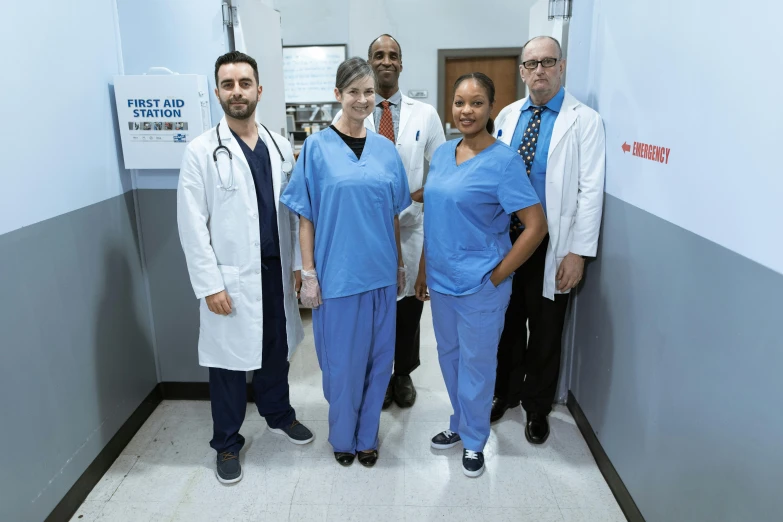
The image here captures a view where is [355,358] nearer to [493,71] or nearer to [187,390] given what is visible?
[187,390]

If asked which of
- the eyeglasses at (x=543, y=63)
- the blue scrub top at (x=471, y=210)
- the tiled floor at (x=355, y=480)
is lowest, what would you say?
the tiled floor at (x=355, y=480)

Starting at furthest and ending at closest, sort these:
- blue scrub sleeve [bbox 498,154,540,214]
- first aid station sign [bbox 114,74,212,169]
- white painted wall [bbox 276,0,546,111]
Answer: white painted wall [bbox 276,0,546,111] < first aid station sign [bbox 114,74,212,169] < blue scrub sleeve [bbox 498,154,540,214]

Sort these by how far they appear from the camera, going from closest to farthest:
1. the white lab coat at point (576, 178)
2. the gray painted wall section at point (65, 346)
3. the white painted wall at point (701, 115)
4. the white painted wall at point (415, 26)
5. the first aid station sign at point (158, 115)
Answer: the white painted wall at point (701, 115) < the gray painted wall section at point (65, 346) < the white lab coat at point (576, 178) < the first aid station sign at point (158, 115) < the white painted wall at point (415, 26)

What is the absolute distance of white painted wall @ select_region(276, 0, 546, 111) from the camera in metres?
4.53

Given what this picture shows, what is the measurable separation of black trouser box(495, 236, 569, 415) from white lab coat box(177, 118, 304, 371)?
2.65 feet

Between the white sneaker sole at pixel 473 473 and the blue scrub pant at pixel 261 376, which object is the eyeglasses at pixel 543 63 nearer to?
the blue scrub pant at pixel 261 376

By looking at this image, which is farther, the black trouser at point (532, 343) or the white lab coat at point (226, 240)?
the black trouser at point (532, 343)

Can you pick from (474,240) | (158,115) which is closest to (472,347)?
(474,240)

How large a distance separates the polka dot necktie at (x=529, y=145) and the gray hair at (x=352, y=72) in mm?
584

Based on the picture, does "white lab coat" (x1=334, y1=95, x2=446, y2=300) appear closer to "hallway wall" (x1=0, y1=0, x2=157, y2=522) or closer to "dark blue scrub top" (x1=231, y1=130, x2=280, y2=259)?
"dark blue scrub top" (x1=231, y1=130, x2=280, y2=259)

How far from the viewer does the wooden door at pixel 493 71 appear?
4707mm

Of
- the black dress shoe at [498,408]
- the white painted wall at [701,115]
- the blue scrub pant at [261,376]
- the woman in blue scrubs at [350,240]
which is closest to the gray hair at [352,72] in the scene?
the woman in blue scrubs at [350,240]

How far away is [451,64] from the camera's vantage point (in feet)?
15.5

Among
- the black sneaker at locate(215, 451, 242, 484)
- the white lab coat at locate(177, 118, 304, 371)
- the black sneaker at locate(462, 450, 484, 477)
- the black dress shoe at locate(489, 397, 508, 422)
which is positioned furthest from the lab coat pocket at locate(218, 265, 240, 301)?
the black dress shoe at locate(489, 397, 508, 422)
